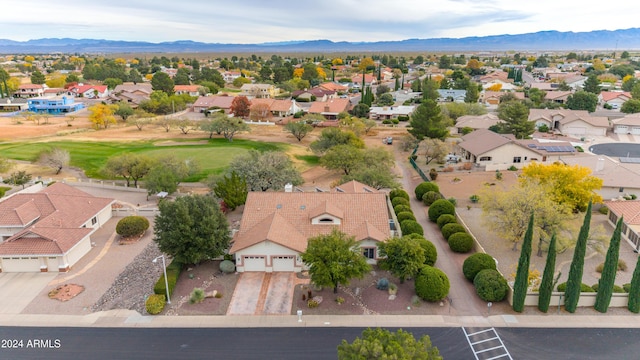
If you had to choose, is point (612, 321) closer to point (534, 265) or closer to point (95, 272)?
point (534, 265)

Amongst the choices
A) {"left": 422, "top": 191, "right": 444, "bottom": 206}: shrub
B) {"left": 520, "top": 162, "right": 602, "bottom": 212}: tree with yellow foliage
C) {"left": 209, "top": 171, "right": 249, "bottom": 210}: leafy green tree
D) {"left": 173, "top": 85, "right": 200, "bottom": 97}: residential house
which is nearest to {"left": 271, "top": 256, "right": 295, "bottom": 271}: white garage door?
{"left": 209, "top": 171, "right": 249, "bottom": 210}: leafy green tree

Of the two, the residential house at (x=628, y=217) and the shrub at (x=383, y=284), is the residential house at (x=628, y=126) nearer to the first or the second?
the residential house at (x=628, y=217)

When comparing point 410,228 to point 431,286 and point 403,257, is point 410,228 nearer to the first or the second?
point 403,257

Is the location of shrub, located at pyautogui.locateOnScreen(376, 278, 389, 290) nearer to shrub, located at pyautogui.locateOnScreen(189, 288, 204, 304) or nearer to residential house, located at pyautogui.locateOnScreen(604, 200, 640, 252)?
shrub, located at pyautogui.locateOnScreen(189, 288, 204, 304)

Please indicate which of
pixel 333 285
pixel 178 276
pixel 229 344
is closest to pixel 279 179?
pixel 178 276

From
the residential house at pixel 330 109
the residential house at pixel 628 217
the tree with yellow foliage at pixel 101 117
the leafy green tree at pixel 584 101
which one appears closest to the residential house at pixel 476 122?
the leafy green tree at pixel 584 101

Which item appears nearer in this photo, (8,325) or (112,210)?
(8,325)
